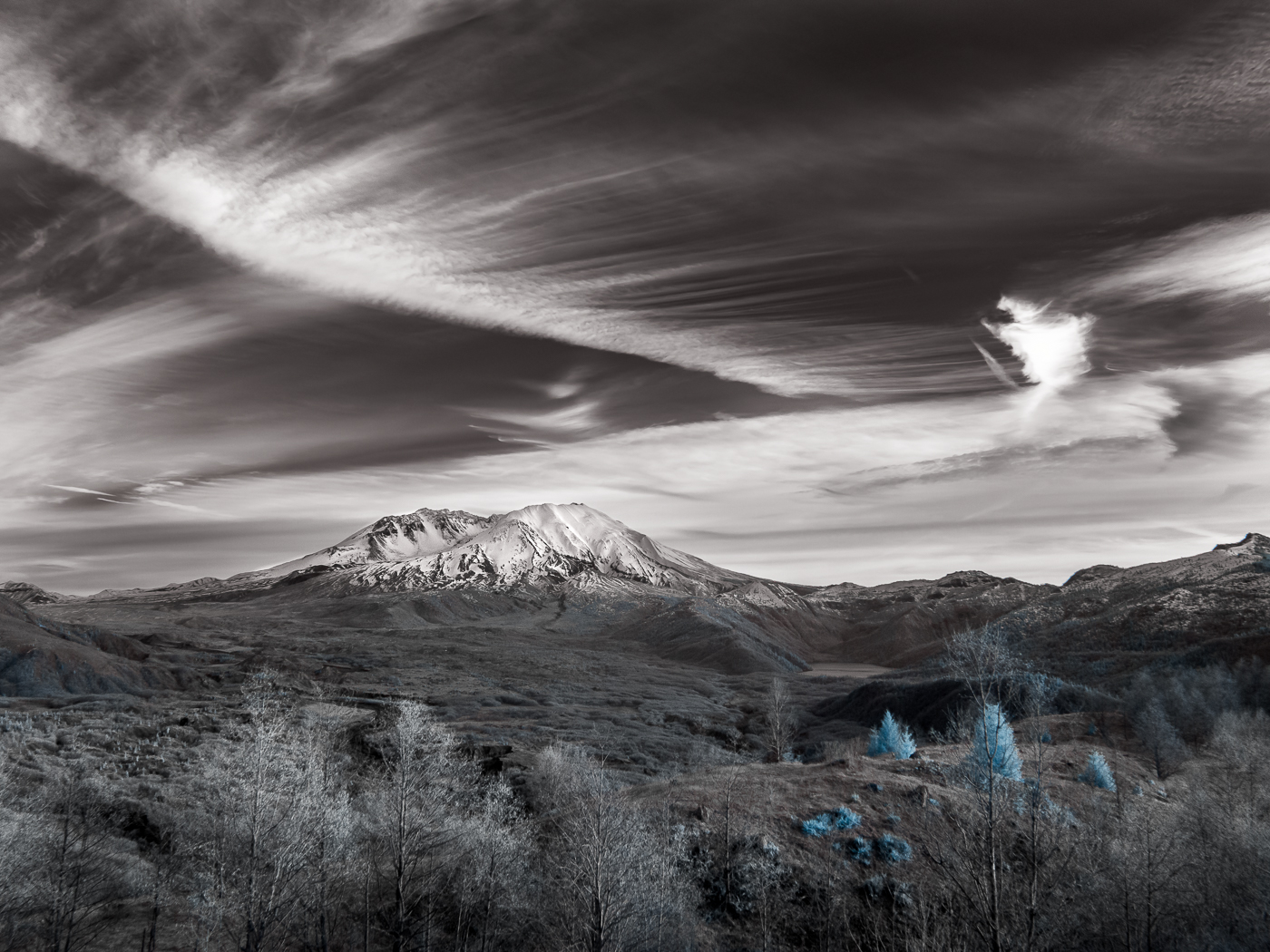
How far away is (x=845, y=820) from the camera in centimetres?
4434

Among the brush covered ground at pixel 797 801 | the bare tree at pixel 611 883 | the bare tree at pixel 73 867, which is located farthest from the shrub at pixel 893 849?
the bare tree at pixel 73 867

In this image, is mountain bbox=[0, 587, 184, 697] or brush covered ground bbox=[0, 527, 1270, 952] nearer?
brush covered ground bbox=[0, 527, 1270, 952]

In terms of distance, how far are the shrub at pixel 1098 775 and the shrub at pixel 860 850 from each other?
23537mm

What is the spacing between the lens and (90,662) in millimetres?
115250

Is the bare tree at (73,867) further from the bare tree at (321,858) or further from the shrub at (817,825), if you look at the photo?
the shrub at (817,825)

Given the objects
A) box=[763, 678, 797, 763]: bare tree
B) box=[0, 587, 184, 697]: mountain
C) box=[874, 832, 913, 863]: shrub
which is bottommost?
box=[763, 678, 797, 763]: bare tree

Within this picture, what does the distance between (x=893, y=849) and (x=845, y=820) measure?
304cm

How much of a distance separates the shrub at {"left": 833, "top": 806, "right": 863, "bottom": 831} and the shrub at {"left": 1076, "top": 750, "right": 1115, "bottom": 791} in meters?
22.7

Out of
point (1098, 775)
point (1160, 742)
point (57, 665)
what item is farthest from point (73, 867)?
point (57, 665)

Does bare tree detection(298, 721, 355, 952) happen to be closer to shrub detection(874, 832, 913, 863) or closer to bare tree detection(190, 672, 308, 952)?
bare tree detection(190, 672, 308, 952)

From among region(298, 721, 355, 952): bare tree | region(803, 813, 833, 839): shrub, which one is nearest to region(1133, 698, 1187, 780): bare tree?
region(803, 813, 833, 839): shrub

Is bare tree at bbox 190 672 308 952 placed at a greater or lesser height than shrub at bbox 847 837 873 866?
greater

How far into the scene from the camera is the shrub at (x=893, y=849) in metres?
41.9

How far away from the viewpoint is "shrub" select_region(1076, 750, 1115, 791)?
5383cm
